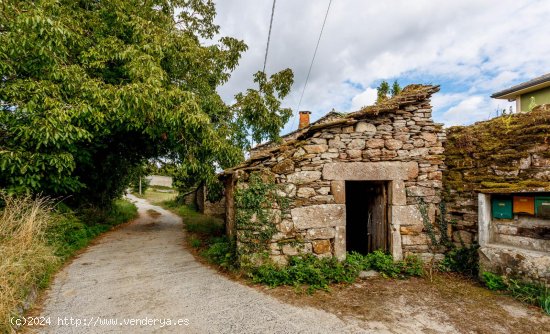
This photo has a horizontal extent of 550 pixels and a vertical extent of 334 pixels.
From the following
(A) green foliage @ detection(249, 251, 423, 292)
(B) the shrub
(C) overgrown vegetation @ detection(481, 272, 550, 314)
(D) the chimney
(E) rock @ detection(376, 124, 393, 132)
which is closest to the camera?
(B) the shrub

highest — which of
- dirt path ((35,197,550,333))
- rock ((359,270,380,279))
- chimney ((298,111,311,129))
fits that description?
chimney ((298,111,311,129))

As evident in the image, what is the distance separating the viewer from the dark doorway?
541cm

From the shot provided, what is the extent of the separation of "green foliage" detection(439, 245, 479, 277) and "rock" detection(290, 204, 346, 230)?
2099 mm

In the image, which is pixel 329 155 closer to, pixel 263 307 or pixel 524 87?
pixel 263 307

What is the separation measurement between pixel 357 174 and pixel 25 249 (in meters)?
5.81

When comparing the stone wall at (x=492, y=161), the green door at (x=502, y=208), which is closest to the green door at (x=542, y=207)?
the stone wall at (x=492, y=161)

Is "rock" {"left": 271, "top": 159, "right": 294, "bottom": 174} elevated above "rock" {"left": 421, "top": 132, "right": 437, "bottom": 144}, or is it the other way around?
"rock" {"left": 421, "top": 132, "right": 437, "bottom": 144}

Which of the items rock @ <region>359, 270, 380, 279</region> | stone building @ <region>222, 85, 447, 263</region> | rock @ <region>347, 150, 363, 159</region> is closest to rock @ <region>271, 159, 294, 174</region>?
stone building @ <region>222, 85, 447, 263</region>

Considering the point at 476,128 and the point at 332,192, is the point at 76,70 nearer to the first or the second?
the point at 332,192

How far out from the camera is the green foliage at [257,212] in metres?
4.79

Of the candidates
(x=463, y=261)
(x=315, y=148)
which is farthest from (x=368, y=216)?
(x=315, y=148)

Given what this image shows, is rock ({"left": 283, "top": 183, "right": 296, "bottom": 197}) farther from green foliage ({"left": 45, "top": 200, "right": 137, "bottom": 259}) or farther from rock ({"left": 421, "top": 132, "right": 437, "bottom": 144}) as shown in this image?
green foliage ({"left": 45, "top": 200, "right": 137, "bottom": 259})

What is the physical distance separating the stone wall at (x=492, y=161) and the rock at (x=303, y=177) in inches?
102

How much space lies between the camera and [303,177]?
4.93 meters
